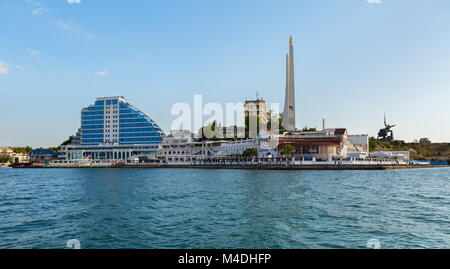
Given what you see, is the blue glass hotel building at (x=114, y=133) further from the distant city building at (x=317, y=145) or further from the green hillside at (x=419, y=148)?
the green hillside at (x=419, y=148)

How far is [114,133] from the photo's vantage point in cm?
11288

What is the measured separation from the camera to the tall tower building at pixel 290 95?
7950cm

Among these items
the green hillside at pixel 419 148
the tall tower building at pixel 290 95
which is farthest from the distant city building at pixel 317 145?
the green hillside at pixel 419 148

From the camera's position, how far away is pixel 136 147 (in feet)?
358

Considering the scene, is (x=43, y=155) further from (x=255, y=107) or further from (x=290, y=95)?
(x=290, y=95)

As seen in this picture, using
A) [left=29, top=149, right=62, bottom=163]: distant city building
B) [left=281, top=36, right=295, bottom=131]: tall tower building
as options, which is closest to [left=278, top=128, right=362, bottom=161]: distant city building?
[left=281, top=36, right=295, bottom=131]: tall tower building

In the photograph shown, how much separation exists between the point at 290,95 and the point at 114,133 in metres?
71.0

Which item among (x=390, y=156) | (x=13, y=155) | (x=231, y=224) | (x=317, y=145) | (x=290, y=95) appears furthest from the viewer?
(x=13, y=155)

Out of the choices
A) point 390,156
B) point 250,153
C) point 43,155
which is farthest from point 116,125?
point 390,156

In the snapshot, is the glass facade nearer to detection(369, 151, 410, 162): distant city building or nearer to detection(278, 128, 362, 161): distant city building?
detection(278, 128, 362, 161): distant city building
